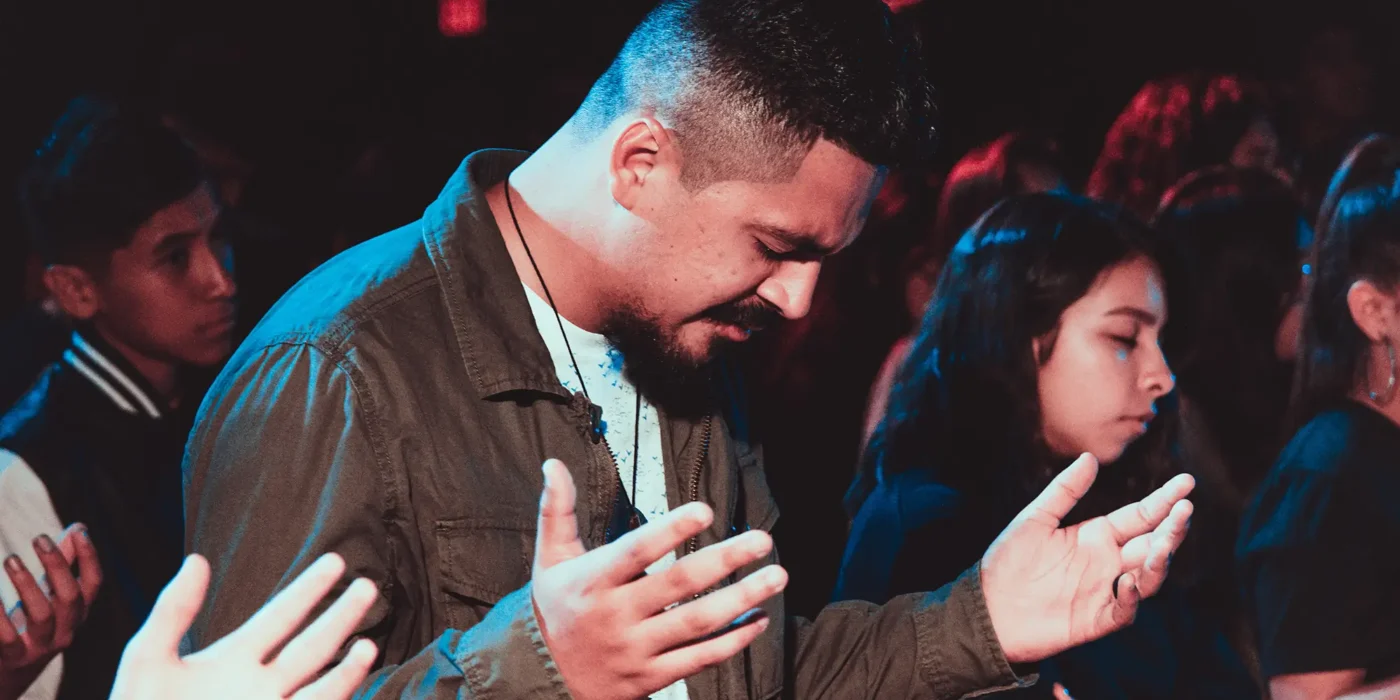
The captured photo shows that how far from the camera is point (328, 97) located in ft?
17.6

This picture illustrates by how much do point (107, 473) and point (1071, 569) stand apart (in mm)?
2095

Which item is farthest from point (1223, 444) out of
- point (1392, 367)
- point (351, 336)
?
point (351, 336)

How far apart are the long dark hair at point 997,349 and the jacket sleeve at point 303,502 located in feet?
4.22

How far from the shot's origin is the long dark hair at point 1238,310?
155 inches

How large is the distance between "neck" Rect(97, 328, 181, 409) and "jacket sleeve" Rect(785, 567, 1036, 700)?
1787 millimetres

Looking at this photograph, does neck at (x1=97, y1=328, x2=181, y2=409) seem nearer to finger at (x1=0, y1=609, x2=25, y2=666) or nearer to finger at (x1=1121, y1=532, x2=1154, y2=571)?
finger at (x1=0, y1=609, x2=25, y2=666)

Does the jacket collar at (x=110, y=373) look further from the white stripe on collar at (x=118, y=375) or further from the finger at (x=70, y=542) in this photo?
the finger at (x=70, y=542)

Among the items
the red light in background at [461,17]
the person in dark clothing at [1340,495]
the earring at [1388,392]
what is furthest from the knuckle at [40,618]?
the red light in background at [461,17]

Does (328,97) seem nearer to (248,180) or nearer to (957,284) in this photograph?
(248,180)

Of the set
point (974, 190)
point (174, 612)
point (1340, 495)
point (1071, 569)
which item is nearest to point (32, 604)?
point (174, 612)

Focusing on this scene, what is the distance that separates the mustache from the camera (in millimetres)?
1879

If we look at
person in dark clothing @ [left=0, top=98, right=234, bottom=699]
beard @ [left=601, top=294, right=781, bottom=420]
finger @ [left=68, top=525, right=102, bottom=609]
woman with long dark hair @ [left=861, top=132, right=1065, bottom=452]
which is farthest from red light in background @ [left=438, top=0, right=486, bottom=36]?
beard @ [left=601, top=294, right=781, bottom=420]

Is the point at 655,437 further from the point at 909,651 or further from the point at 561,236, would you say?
the point at 909,651

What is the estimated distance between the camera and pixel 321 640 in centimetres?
123
